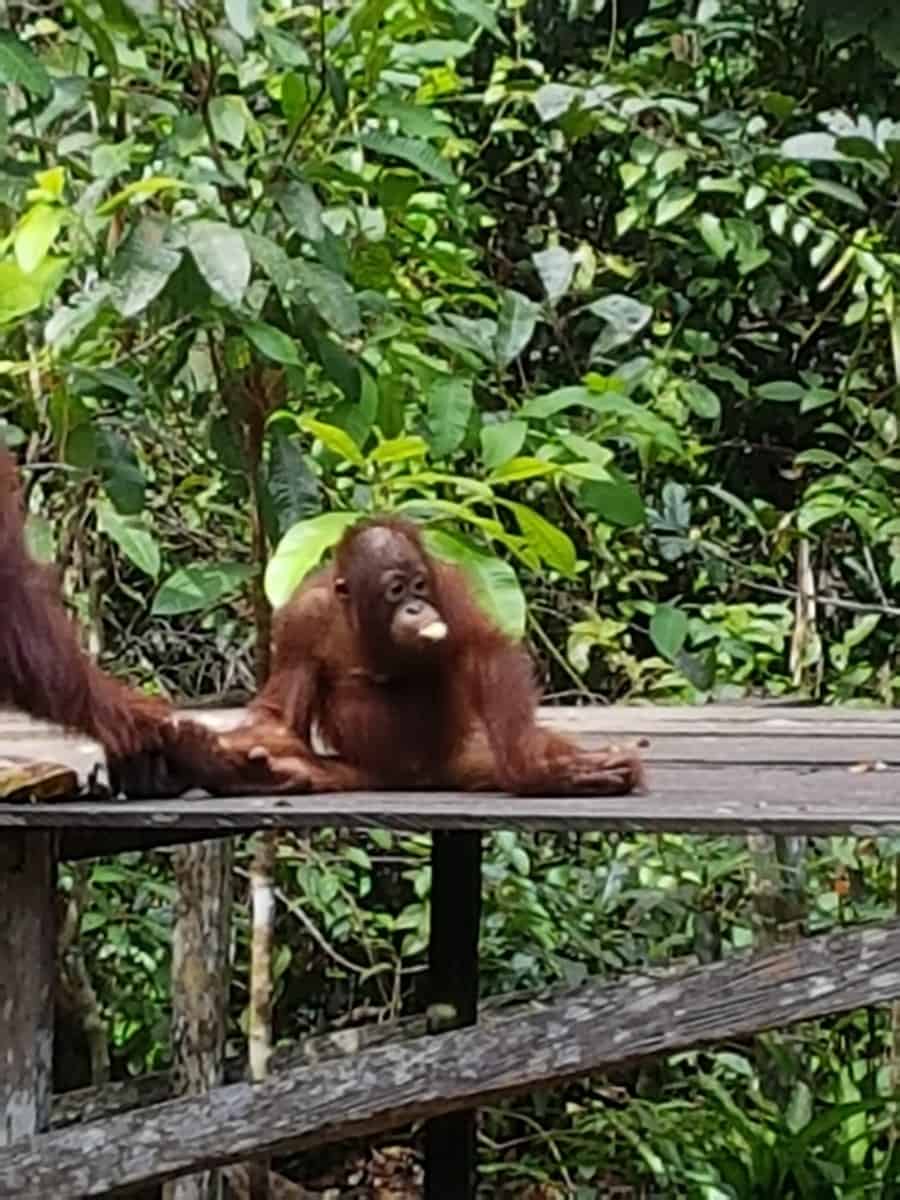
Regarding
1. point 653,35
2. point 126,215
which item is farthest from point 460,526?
point 653,35

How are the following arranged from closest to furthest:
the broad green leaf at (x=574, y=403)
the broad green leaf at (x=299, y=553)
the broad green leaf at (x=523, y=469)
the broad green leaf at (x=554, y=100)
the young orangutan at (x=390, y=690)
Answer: the young orangutan at (x=390, y=690), the broad green leaf at (x=299, y=553), the broad green leaf at (x=523, y=469), the broad green leaf at (x=574, y=403), the broad green leaf at (x=554, y=100)

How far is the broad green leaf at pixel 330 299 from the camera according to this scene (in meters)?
2.97

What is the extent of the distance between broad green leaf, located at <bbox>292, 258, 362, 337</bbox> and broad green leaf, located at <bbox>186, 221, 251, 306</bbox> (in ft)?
0.49

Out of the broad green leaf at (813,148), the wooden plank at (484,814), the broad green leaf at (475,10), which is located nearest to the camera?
the wooden plank at (484,814)

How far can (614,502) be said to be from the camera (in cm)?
323

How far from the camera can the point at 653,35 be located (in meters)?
4.86

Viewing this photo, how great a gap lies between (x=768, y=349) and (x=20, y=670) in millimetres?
3163

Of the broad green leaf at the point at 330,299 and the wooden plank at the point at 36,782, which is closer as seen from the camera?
the wooden plank at the point at 36,782

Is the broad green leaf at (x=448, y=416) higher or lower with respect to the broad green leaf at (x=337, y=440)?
higher

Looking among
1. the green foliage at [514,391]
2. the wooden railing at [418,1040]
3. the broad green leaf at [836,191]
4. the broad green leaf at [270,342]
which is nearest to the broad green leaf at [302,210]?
the green foliage at [514,391]

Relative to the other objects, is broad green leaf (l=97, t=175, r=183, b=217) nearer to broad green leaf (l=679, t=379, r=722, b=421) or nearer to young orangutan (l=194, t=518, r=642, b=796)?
young orangutan (l=194, t=518, r=642, b=796)

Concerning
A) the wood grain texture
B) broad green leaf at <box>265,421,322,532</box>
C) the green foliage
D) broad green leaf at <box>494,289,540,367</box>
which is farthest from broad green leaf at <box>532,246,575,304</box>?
the wood grain texture

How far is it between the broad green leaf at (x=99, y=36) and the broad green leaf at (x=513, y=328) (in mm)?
768

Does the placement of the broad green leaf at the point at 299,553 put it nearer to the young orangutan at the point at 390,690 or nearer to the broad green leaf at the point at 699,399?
the young orangutan at the point at 390,690
